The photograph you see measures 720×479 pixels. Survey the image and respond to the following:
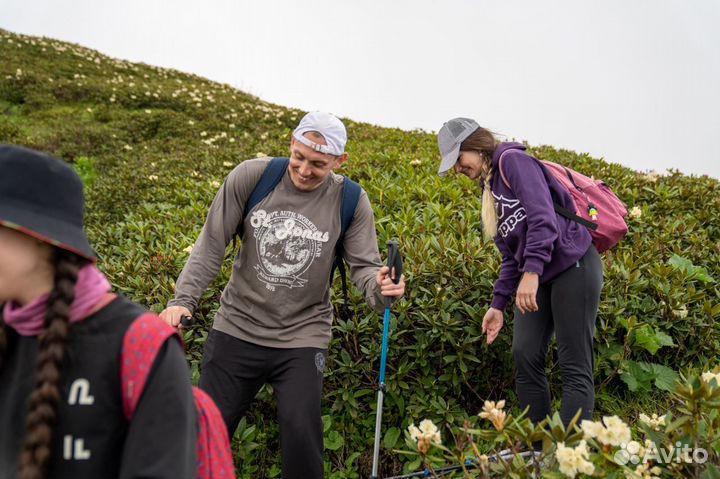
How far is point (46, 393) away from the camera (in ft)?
4.61

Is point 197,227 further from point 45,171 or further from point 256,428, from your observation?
point 45,171

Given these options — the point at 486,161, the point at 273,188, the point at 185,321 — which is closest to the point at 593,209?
the point at 486,161

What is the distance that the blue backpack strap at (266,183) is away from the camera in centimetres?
329

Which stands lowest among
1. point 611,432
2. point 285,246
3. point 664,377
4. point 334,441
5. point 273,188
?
point 334,441

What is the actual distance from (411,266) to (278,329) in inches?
63.4

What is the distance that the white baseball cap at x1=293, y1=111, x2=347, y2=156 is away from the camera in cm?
314

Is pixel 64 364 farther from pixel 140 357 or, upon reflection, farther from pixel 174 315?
pixel 174 315

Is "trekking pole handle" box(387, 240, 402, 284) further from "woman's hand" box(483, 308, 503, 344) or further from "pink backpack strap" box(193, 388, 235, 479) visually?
"pink backpack strap" box(193, 388, 235, 479)

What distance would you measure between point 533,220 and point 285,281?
1461 millimetres

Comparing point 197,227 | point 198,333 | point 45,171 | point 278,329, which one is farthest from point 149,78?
point 45,171

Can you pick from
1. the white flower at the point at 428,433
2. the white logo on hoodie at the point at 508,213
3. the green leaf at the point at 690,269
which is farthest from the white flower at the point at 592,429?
the green leaf at the point at 690,269

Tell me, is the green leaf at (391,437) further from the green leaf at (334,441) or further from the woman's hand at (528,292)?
the woman's hand at (528,292)

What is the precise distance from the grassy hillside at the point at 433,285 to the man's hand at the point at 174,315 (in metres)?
1.18

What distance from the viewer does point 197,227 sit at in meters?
5.86
